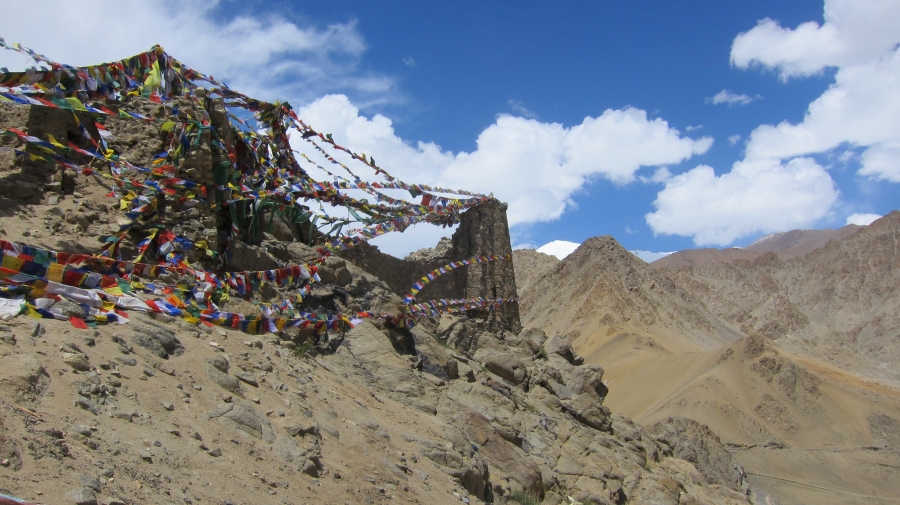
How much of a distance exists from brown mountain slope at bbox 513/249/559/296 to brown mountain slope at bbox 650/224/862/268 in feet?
88.6

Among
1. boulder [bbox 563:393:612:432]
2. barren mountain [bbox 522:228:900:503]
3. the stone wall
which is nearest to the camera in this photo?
boulder [bbox 563:393:612:432]

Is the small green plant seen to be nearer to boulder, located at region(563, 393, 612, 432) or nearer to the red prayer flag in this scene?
boulder, located at region(563, 393, 612, 432)

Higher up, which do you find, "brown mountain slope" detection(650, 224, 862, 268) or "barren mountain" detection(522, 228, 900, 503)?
"brown mountain slope" detection(650, 224, 862, 268)

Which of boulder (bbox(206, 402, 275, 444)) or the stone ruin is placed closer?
boulder (bbox(206, 402, 275, 444))

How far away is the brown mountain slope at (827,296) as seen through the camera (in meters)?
56.9

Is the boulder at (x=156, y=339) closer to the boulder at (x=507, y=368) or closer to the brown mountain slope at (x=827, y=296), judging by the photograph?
the boulder at (x=507, y=368)

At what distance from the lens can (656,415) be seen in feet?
98.4

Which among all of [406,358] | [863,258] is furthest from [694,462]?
[863,258]

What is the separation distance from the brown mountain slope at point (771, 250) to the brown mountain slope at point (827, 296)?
14.8 m

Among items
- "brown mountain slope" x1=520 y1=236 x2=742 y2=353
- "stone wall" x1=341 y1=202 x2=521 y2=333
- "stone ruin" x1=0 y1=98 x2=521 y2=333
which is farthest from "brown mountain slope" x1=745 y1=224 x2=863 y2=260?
"stone ruin" x1=0 y1=98 x2=521 y2=333

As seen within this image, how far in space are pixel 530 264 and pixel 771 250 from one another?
44672mm

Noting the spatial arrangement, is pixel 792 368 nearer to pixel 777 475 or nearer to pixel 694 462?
pixel 777 475

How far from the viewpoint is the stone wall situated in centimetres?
1558

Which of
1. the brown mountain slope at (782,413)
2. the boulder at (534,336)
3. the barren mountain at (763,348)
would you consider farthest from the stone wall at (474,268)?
the barren mountain at (763,348)
